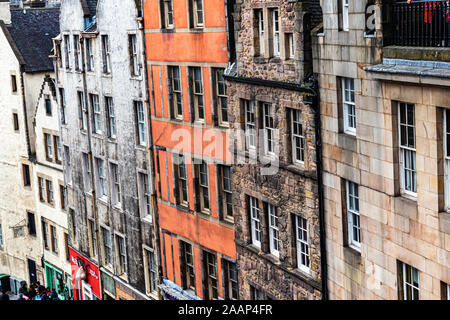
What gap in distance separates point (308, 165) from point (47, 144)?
32252 mm

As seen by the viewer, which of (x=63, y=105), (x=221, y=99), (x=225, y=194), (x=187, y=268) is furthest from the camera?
(x=63, y=105)

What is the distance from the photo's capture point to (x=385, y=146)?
2055 cm

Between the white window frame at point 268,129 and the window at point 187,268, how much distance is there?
31.1 ft

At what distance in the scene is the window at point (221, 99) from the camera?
100ft

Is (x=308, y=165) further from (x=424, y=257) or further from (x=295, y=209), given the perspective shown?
(x=424, y=257)

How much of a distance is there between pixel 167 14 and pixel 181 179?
7.26 metres

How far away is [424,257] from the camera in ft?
63.9

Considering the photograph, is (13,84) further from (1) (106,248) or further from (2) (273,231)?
(2) (273,231)

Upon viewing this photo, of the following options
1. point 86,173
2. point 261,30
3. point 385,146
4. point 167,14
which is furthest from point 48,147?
point 385,146

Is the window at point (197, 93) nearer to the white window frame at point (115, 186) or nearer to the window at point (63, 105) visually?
the white window frame at point (115, 186)

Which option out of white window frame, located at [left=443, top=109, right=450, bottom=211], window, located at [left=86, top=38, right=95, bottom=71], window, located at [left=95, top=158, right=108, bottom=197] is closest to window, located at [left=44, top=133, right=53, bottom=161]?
window, located at [left=95, top=158, right=108, bottom=197]

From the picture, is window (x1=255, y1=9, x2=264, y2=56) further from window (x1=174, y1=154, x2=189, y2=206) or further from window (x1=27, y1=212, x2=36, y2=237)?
window (x1=27, y1=212, x2=36, y2=237)

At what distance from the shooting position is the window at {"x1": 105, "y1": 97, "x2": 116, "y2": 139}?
4228 centimetres
